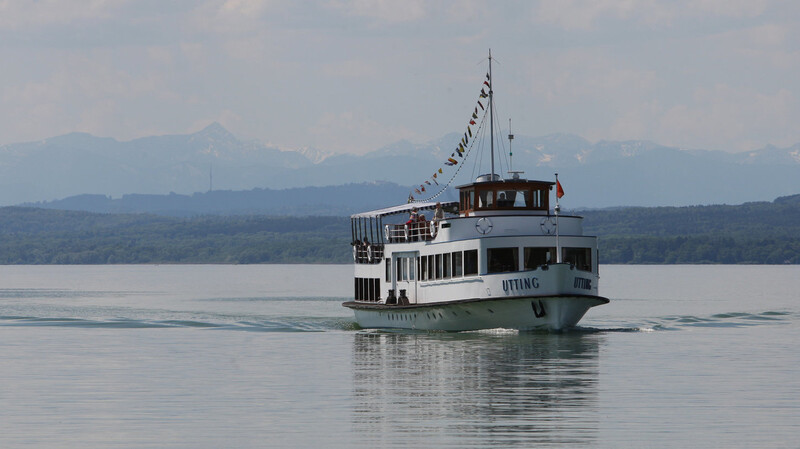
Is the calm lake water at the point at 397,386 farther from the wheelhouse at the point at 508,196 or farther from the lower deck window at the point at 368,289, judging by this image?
the wheelhouse at the point at 508,196

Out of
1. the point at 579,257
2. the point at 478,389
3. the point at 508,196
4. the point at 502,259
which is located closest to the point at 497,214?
the point at 508,196

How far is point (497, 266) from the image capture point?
2140 inches

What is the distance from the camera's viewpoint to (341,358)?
157ft

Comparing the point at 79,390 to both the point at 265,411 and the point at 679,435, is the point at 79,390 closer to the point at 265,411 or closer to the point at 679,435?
the point at 265,411

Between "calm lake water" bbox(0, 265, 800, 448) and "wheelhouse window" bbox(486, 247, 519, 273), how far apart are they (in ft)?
9.53

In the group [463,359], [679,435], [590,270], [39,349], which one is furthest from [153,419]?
[590,270]

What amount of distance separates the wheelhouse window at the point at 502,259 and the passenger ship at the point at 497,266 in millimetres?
42

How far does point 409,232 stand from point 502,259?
29.6 ft

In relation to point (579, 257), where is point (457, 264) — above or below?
below

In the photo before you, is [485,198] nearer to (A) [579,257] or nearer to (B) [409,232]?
(A) [579,257]

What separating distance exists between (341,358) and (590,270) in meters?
13.3

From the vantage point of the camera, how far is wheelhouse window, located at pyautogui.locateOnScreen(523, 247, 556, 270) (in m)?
54.2

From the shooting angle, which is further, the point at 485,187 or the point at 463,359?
the point at 485,187

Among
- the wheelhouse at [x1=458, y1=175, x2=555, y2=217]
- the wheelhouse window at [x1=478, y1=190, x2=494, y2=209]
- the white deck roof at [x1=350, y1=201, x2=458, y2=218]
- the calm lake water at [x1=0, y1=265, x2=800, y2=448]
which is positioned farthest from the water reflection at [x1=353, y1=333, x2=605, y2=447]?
the white deck roof at [x1=350, y1=201, x2=458, y2=218]
